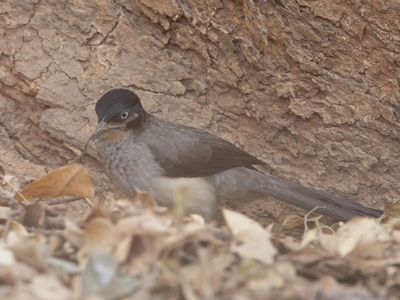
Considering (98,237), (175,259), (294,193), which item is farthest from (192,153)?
(175,259)

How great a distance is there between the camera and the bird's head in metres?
6.32

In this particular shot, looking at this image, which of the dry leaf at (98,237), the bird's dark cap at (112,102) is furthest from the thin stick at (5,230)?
the bird's dark cap at (112,102)

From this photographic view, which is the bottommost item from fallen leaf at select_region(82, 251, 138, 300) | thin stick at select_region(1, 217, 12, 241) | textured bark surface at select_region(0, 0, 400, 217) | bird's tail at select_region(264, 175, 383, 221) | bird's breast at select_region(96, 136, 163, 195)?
fallen leaf at select_region(82, 251, 138, 300)

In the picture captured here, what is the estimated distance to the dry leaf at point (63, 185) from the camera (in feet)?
17.4

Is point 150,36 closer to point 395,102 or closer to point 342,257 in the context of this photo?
point 395,102

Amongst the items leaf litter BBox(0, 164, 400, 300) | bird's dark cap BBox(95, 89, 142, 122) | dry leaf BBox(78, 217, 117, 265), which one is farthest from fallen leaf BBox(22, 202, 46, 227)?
bird's dark cap BBox(95, 89, 142, 122)

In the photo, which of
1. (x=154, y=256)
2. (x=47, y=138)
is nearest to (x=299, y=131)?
(x=47, y=138)

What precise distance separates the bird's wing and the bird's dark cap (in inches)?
14.9

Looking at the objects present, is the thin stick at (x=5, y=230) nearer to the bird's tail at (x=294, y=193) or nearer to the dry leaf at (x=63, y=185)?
the dry leaf at (x=63, y=185)

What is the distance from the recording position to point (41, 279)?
3.43 meters

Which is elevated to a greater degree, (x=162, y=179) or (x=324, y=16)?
(x=324, y=16)

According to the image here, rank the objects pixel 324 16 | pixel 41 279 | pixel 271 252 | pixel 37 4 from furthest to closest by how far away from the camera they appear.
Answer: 1. pixel 37 4
2. pixel 324 16
3. pixel 271 252
4. pixel 41 279

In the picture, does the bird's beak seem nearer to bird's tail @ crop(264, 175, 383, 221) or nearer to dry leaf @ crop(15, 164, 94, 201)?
dry leaf @ crop(15, 164, 94, 201)

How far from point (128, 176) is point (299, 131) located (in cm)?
128
